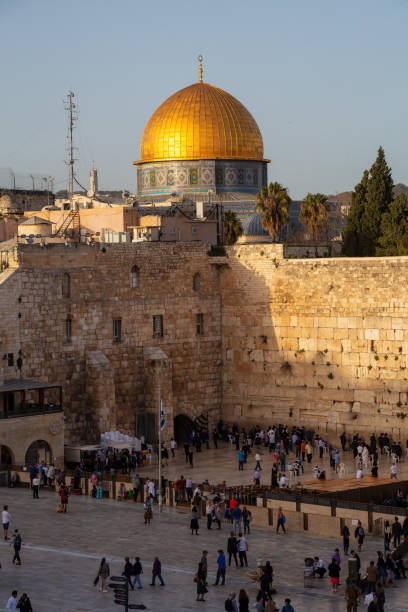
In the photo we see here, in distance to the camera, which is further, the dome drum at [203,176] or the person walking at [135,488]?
the dome drum at [203,176]

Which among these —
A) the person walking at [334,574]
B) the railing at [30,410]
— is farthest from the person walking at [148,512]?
the railing at [30,410]

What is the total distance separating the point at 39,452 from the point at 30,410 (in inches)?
48.3

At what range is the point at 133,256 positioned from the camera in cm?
3872

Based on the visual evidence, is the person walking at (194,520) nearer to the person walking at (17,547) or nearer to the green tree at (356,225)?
the person walking at (17,547)

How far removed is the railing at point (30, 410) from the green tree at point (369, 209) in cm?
1547

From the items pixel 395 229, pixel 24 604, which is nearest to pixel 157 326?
pixel 395 229

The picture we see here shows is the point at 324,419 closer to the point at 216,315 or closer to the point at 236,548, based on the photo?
the point at 216,315

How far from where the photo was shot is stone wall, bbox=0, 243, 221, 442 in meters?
35.5

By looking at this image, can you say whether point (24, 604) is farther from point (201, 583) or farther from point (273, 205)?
point (273, 205)

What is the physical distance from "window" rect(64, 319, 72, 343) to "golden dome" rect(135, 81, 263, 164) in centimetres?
2673

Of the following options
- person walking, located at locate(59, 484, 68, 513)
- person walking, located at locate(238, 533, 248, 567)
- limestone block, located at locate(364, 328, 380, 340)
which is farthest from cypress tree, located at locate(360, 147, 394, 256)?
person walking, located at locate(238, 533, 248, 567)

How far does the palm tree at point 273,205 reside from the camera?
49.1 m

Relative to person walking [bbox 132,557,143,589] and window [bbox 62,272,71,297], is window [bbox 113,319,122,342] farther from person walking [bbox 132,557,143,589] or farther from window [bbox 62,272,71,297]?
person walking [bbox 132,557,143,589]

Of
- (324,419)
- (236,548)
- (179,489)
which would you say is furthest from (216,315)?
(236,548)
